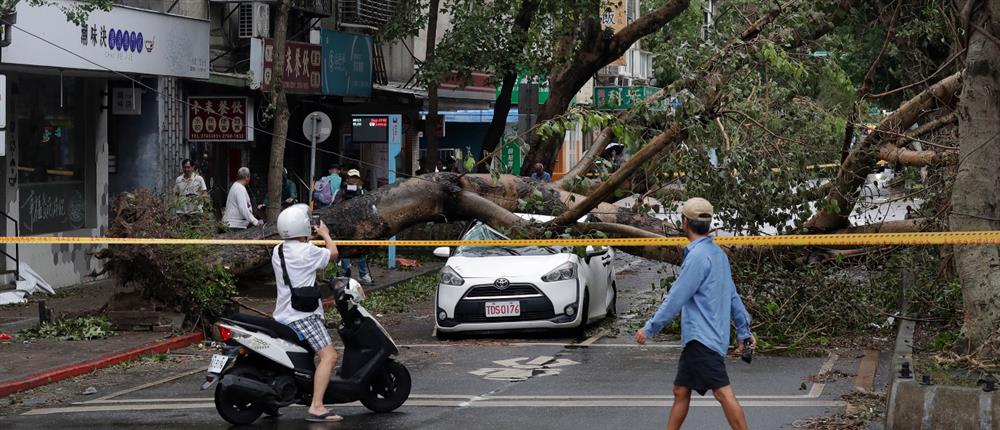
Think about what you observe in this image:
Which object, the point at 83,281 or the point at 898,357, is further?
the point at 83,281

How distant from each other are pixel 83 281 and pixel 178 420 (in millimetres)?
11683

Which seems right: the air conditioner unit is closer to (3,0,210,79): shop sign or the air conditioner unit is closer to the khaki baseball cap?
(3,0,210,79): shop sign

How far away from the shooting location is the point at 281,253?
957 cm

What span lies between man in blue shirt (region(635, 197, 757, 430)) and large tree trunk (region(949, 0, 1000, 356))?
2981mm

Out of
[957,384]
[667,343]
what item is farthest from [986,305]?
[667,343]

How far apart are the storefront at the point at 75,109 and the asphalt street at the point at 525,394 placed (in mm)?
6591

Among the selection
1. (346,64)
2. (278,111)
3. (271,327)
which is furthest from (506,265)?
(346,64)

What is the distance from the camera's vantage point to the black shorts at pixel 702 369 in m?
7.70

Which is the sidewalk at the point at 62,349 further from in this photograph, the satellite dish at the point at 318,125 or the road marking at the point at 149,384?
the satellite dish at the point at 318,125

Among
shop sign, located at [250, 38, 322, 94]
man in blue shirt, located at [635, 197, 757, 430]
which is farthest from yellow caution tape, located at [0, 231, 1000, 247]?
shop sign, located at [250, 38, 322, 94]

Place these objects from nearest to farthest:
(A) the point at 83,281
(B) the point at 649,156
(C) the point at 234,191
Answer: (B) the point at 649,156 < (C) the point at 234,191 < (A) the point at 83,281

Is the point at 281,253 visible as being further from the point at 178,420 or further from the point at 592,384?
the point at 592,384

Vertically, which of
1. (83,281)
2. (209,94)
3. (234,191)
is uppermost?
(209,94)

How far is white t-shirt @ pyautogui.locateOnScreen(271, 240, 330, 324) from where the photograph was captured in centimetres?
948
